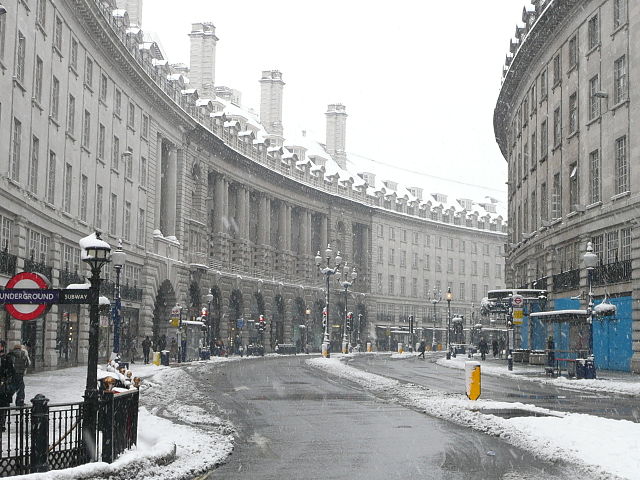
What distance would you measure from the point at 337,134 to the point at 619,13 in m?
80.3

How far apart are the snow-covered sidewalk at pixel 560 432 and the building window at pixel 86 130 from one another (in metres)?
28.3

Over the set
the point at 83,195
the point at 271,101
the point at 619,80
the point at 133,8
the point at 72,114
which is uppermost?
the point at 271,101

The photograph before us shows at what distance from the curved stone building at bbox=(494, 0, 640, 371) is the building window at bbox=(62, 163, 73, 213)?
23.9m

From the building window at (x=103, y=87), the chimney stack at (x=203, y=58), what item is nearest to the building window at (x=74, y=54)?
the building window at (x=103, y=87)

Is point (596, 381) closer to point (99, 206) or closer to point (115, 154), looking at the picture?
point (99, 206)

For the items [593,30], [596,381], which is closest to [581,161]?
[593,30]

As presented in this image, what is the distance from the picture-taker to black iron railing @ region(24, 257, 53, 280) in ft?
126

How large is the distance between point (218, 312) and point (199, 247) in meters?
8.48

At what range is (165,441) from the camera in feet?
48.6

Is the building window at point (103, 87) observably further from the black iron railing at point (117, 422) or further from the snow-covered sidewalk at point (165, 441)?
the black iron railing at point (117, 422)

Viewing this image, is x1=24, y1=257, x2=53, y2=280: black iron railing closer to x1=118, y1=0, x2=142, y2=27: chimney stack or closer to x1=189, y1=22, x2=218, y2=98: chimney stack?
x1=118, y1=0, x2=142, y2=27: chimney stack

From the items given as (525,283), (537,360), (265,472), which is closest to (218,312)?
(525,283)

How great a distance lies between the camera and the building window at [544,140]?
180ft

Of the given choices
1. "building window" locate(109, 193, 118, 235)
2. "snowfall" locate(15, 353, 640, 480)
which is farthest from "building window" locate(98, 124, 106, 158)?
"snowfall" locate(15, 353, 640, 480)
